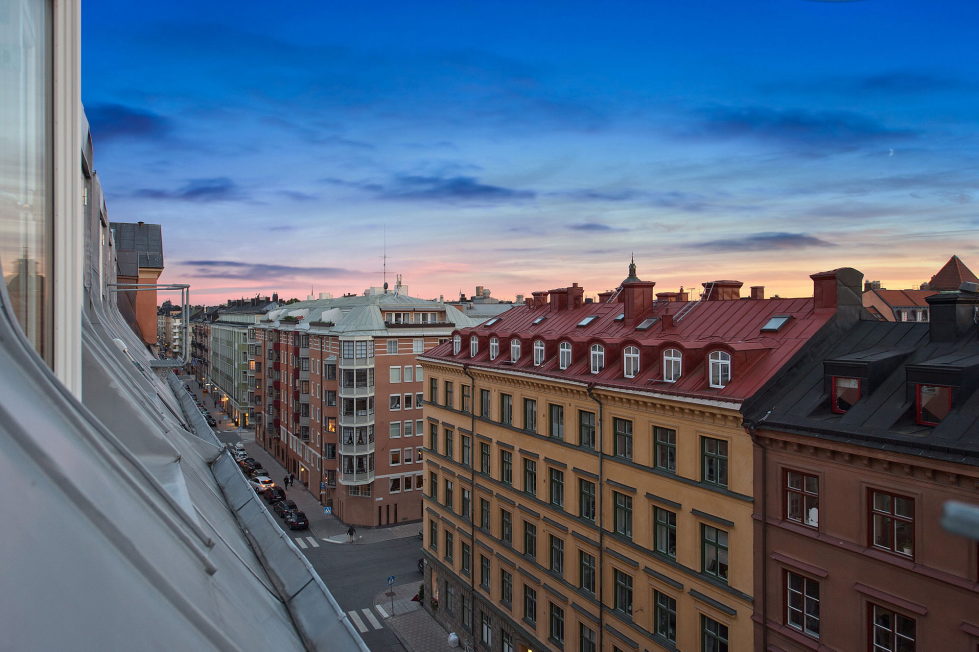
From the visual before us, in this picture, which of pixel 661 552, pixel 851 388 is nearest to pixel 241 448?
pixel 661 552

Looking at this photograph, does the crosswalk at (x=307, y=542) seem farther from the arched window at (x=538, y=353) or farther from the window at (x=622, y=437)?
the window at (x=622, y=437)

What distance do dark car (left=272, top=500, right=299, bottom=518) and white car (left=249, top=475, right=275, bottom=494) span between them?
3.46 metres

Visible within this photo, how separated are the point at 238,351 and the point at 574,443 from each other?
7540 cm

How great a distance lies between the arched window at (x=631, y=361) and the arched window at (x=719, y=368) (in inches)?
139

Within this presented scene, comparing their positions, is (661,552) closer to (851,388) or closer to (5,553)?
(851,388)

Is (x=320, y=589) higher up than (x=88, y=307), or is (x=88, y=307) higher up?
(x=88, y=307)

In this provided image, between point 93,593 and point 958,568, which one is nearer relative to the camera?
point 93,593

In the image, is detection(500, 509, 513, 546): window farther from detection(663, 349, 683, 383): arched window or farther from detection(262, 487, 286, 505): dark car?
detection(262, 487, 286, 505): dark car

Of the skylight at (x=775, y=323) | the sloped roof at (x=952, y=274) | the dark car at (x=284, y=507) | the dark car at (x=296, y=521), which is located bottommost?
the dark car at (x=296, y=521)

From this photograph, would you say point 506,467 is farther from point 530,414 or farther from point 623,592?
point 623,592

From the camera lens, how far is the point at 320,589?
207 inches

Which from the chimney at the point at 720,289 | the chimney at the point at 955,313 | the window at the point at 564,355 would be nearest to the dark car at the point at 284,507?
the window at the point at 564,355

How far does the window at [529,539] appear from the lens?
1180 inches

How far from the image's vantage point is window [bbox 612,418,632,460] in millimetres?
24469
